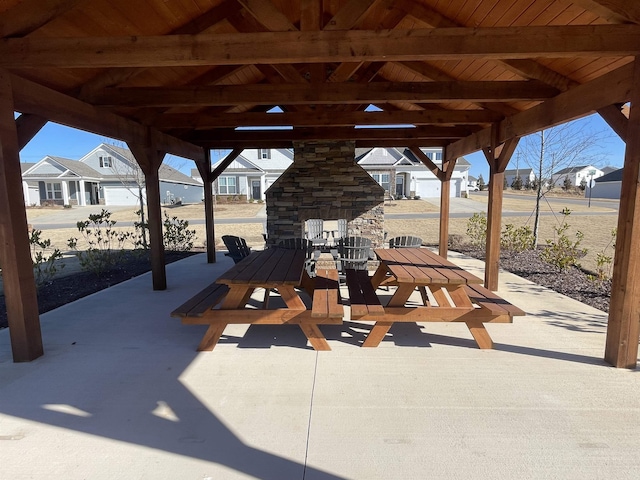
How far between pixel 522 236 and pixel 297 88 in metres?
7.44

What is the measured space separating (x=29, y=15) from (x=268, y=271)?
309cm

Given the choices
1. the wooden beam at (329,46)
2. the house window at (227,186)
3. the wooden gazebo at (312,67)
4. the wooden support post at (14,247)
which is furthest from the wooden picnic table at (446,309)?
the house window at (227,186)

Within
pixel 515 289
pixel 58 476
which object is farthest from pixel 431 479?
pixel 515 289

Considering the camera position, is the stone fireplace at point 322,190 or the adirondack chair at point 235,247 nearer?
the adirondack chair at point 235,247

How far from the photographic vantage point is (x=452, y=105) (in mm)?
6137

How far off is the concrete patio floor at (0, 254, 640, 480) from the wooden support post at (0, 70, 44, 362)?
25 cm

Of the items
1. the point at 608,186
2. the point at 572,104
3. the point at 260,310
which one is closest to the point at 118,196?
the point at 260,310

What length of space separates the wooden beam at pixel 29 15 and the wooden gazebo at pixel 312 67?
0.04ft

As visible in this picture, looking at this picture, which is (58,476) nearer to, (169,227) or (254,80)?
(254,80)

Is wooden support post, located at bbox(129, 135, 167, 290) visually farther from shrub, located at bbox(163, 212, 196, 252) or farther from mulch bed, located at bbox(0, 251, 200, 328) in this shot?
shrub, located at bbox(163, 212, 196, 252)

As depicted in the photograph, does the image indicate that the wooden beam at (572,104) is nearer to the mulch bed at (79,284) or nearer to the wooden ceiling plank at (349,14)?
the wooden ceiling plank at (349,14)

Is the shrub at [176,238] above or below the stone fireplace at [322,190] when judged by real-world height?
below

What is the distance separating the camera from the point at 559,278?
616 centimetres

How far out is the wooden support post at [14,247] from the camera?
2963mm
